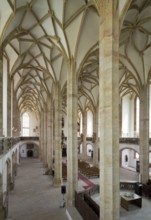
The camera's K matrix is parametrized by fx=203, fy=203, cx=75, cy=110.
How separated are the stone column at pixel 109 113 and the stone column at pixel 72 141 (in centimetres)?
553

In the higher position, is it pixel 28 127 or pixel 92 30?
A: pixel 92 30

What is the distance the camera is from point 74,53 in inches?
520

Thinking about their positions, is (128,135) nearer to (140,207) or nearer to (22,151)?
(140,207)

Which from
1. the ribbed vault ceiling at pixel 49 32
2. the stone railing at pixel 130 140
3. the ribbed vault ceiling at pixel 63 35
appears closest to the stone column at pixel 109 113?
the ribbed vault ceiling at pixel 63 35

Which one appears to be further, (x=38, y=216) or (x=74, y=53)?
(x=74, y=53)

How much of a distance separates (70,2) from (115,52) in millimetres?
5017

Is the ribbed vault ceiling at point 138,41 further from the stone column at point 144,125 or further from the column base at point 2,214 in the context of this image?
the column base at point 2,214

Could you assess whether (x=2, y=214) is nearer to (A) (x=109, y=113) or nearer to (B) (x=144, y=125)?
(A) (x=109, y=113)

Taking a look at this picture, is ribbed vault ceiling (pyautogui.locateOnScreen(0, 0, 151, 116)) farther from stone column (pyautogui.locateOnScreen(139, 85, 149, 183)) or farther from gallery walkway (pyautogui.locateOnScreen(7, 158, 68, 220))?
gallery walkway (pyautogui.locateOnScreen(7, 158, 68, 220))

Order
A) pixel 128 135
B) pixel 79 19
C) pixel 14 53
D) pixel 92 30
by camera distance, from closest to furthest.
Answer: pixel 79 19 → pixel 92 30 → pixel 14 53 → pixel 128 135

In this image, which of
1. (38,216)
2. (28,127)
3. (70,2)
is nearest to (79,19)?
(70,2)

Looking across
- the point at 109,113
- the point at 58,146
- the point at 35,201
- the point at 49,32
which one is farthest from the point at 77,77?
the point at 35,201

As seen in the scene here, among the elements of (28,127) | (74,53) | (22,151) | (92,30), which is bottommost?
(22,151)

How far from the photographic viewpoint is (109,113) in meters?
A: 7.71
